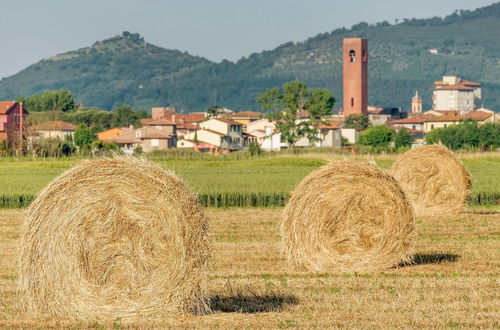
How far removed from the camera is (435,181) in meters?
29.6

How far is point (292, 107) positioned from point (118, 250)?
4512 inches

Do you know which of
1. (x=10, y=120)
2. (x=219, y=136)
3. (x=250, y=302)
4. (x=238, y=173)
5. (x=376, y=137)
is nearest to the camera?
(x=250, y=302)

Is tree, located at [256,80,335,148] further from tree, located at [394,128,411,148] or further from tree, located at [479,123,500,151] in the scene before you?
tree, located at [394,128,411,148]

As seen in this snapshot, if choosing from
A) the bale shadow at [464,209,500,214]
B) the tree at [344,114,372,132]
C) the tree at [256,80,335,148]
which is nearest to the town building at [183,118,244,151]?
the tree at [256,80,335,148]

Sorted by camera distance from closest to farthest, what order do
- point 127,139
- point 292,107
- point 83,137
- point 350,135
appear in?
1. point 292,107
2. point 83,137
3. point 127,139
4. point 350,135

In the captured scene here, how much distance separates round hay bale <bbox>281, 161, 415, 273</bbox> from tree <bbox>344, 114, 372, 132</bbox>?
533 feet

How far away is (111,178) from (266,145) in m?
138

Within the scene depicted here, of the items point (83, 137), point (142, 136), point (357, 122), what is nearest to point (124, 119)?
point (357, 122)

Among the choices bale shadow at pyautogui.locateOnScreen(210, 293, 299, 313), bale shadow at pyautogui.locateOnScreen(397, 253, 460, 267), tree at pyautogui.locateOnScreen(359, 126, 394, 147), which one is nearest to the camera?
bale shadow at pyautogui.locateOnScreen(210, 293, 299, 313)

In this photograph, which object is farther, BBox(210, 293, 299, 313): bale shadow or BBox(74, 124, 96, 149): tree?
BBox(74, 124, 96, 149): tree

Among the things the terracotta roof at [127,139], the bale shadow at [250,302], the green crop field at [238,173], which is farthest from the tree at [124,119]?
the bale shadow at [250,302]

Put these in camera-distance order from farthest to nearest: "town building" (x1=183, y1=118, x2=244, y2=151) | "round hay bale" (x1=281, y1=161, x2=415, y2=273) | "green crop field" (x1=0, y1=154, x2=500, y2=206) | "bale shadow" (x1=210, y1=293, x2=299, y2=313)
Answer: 1. "town building" (x1=183, y1=118, x2=244, y2=151)
2. "green crop field" (x1=0, y1=154, x2=500, y2=206)
3. "round hay bale" (x1=281, y1=161, x2=415, y2=273)
4. "bale shadow" (x1=210, y1=293, x2=299, y2=313)

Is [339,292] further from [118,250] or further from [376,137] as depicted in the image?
[376,137]

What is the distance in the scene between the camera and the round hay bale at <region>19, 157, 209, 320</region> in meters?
14.6
